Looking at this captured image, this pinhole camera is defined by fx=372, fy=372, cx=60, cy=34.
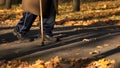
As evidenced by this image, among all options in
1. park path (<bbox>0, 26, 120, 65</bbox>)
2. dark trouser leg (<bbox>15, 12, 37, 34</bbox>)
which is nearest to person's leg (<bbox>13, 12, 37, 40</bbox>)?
dark trouser leg (<bbox>15, 12, 37, 34</bbox>)

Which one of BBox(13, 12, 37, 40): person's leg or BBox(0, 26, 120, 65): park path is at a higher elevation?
BBox(13, 12, 37, 40): person's leg

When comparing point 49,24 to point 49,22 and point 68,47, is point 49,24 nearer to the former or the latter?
point 49,22

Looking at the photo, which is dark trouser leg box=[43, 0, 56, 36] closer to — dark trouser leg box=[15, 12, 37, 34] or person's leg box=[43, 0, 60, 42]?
person's leg box=[43, 0, 60, 42]

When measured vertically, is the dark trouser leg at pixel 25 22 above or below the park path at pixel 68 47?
above

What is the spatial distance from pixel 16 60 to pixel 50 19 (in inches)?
66.5

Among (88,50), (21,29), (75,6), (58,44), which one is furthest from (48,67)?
(75,6)

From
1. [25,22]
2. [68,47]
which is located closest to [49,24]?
[25,22]

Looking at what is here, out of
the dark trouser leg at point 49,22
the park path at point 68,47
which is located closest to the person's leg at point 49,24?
the dark trouser leg at point 49,22

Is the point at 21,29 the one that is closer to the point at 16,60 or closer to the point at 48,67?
the point at 16,60

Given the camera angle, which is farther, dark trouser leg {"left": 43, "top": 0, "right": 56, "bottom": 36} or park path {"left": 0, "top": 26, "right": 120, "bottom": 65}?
dark trouser leg {"left": 43, "top": 0, "right": 56, "bottom": 36}

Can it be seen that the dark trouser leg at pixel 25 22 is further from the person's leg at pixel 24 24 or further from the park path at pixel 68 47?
the park path at pixel 68 47

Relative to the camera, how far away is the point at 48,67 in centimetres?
561

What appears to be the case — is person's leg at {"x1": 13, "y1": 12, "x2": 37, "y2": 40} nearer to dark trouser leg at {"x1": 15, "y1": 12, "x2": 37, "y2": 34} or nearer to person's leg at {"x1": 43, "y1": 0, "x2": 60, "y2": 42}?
dark trouser leg at {"x1": 15, "y1": 12, "x2": 37, "y2": 34}

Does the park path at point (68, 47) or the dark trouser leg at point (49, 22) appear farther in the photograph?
the dark trouser leg at point (49, 22)
